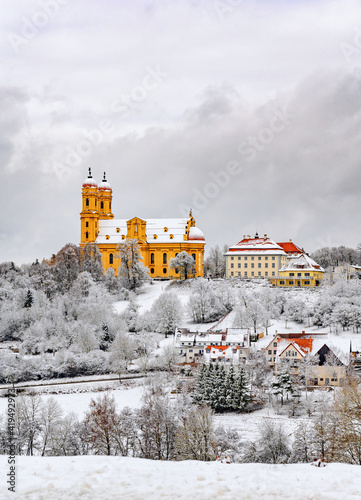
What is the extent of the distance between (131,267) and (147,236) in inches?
396

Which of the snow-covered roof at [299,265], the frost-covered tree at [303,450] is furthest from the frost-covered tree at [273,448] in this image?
the snow-covered roof at [299,265]

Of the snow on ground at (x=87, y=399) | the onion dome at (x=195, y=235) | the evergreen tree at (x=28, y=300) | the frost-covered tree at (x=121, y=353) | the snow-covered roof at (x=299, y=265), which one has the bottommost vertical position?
the snow on ground at (x=87, y=399)

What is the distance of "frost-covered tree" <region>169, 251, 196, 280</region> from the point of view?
216ft

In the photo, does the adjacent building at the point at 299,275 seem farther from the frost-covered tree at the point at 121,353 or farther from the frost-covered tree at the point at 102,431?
the frost-covered tree at the point at 102,431

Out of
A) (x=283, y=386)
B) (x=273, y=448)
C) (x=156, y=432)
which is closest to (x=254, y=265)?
(x=283, y=386)

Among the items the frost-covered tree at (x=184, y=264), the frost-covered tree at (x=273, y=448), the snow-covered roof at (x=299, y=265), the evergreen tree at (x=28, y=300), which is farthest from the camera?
the frost-covered tree at (x=184, y=264)

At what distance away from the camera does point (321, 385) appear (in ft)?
121

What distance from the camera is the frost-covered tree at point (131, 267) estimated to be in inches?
A: 2502

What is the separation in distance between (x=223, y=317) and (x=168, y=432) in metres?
31.6

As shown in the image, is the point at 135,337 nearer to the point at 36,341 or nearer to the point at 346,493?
the point at 36,341

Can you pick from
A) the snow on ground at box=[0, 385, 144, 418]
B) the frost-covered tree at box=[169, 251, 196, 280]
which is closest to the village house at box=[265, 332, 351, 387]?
the snow on ground at box=[0, 385, 144, 418]

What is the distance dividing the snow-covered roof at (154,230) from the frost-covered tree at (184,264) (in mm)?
5959

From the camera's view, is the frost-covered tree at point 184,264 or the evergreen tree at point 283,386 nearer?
the evergreen tree at point 283,386

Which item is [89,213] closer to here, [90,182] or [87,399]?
[90,182]
